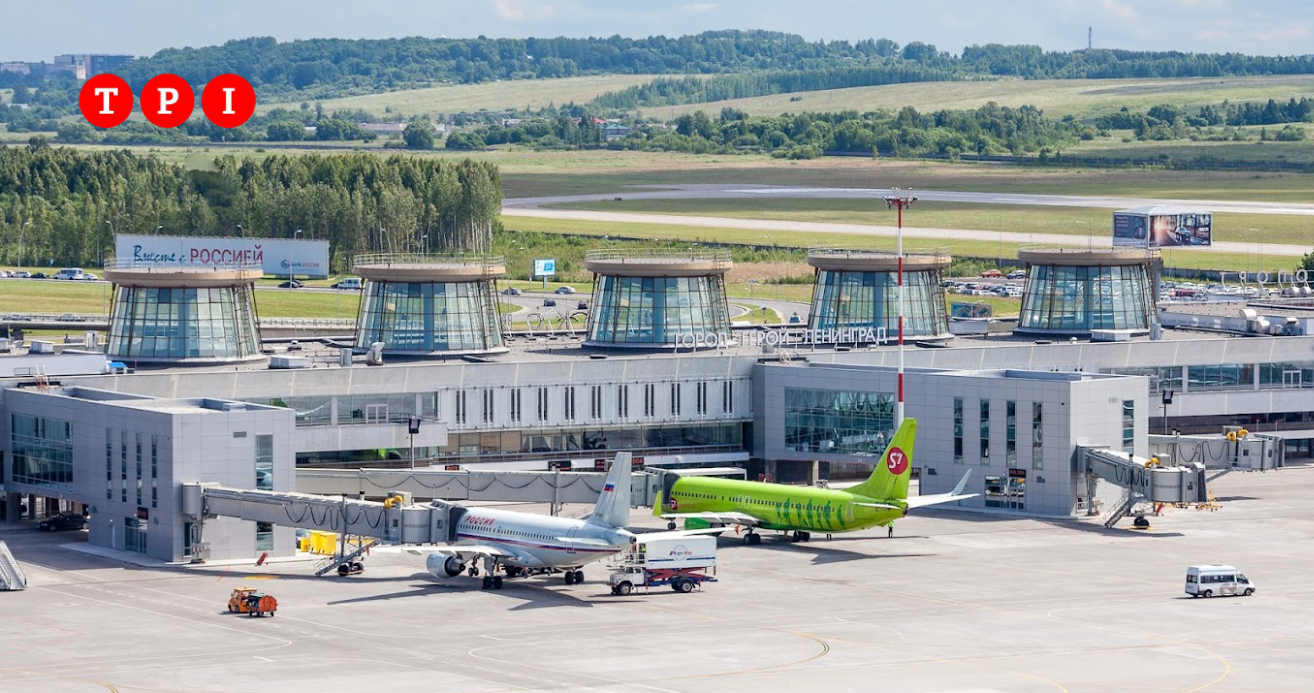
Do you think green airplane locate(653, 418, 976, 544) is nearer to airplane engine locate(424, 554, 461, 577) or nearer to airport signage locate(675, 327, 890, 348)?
airplane engine locate(424, 554, 461, 577)

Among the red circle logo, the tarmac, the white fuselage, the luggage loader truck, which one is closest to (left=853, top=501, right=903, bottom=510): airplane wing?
the red circle logo

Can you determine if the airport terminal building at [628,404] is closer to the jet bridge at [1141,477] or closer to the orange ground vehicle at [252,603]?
the jet bridge at [1141,477]

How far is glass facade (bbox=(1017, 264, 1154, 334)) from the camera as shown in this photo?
579 feet

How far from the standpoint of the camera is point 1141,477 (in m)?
128

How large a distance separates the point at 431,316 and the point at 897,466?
4934cm

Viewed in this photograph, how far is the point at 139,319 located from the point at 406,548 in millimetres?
45796

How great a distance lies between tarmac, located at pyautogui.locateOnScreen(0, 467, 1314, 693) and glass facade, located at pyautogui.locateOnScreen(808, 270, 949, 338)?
48.1m

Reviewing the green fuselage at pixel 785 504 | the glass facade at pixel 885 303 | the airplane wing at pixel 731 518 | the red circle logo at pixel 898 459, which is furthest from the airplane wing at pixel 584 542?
the glass facade at pixel 885 303

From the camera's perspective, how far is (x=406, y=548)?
370ft

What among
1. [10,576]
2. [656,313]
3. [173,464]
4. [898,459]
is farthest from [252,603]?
[656,313]

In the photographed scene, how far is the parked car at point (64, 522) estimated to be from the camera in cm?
12900

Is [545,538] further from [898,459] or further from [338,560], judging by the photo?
[898,459]

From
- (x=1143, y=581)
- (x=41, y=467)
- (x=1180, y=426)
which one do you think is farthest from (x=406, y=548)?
(x=1180, y=426)

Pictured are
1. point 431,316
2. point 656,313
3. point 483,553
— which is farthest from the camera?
point 656,313
